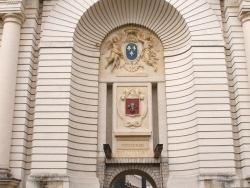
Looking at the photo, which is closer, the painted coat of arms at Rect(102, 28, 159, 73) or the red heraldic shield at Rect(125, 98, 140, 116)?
the red heraldic shield at Rect(125, 98, 140, 116)

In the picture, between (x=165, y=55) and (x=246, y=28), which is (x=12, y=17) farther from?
(x=246, y=28)

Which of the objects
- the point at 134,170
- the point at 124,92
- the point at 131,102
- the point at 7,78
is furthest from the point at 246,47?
the point at 7,78

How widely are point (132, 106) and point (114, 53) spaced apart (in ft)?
9.93

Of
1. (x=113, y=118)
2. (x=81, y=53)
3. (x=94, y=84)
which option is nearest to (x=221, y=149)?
(x=113, y=118)

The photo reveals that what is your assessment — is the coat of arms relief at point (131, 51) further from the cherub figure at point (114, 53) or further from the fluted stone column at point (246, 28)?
the fluted stone column at point (246, 28)

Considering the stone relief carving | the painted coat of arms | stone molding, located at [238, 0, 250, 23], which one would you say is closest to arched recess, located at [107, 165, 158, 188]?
the stone relief carving

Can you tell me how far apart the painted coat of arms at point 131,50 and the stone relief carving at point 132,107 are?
1.34 m

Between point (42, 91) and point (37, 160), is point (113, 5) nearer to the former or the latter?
point (42, 91)

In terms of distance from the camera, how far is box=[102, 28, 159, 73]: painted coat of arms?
19.3 m

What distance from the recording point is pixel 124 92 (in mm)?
18828

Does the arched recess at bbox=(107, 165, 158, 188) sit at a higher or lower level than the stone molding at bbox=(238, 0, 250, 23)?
A: lower

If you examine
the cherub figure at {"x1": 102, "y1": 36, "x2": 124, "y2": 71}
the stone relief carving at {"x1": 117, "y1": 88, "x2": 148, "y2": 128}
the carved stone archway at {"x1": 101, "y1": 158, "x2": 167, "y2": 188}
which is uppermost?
the cherub figure at {"x1": 102, "y1": 36, "x2": 124, "y2": 71}

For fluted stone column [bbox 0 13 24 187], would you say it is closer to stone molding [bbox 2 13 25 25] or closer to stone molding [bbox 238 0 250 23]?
stone molding [bbox 2 13 25 25]

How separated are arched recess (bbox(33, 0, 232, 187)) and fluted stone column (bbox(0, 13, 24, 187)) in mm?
1223
